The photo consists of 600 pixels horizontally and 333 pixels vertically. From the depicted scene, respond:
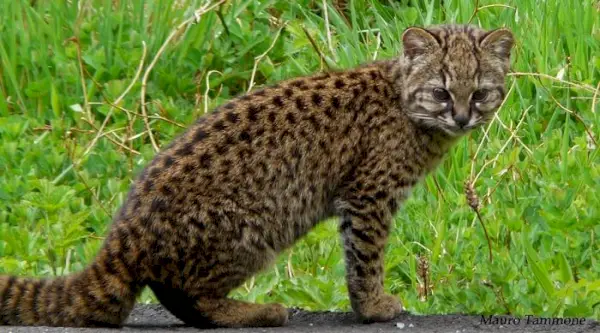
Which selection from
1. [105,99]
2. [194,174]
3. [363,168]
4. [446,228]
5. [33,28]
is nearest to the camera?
[194,174]

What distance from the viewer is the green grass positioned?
7.79 m

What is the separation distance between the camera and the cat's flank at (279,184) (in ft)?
21.8

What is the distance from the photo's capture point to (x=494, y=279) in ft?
23.8

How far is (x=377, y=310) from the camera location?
23.5ft

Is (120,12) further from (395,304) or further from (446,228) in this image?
(395,304)

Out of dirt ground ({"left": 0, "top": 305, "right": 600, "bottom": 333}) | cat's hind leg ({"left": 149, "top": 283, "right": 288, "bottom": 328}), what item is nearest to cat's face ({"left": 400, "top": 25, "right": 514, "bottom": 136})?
dirt ground ({"left": 0, "top": 305, "right": 600, "bottom": 333})

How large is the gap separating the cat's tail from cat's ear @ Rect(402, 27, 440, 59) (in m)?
1.88

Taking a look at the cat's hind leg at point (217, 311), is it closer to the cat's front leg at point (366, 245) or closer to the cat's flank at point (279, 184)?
the cat's flank at point (279, 184)

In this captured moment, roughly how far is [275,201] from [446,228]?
176cm

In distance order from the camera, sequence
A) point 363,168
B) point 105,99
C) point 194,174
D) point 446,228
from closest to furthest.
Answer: point 194,174 < point 363,168 < point 446,228 < point 105,99

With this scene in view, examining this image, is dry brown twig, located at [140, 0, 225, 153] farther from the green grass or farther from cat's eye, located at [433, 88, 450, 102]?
cat's eye, located at [433, 88, 450, 102]

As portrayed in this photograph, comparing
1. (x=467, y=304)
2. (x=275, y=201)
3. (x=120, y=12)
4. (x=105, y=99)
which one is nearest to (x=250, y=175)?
(x=275, y=201)

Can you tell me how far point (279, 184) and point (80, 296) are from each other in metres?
1.07

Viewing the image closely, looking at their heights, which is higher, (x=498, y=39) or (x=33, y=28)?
(x=498, y=39)
